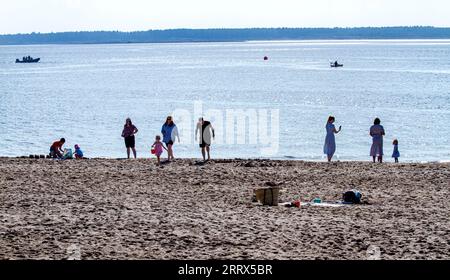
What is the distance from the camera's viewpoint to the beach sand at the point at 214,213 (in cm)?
1117

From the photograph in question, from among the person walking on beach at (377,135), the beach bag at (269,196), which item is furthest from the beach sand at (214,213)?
the person walking on beach at (377,135)

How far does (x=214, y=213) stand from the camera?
1371 centimetres

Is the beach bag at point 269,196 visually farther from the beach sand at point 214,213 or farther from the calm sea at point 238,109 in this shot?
the calm sea at point 238,109

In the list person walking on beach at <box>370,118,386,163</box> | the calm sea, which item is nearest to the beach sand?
person walking on beach at <box>370,118,386,163</box>

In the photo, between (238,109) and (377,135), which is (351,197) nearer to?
(377,135)

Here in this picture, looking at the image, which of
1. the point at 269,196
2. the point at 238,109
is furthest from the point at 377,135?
the point at 238,109

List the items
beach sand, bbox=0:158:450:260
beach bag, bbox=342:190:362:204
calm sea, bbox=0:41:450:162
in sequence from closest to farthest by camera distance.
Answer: beach sand, bbox=0:158:450:260, beach bag, bbox=342:190:362:204, calm sea, bbox=0:41:450:162

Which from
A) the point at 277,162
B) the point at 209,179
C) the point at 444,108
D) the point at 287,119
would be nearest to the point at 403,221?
the point at 209,179

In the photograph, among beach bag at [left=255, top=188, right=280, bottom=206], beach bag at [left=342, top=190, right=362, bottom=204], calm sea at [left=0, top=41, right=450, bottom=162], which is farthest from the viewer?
calm sea at [left=0, top=41, right=450, bottom=162]

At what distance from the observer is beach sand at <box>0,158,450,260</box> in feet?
36.7

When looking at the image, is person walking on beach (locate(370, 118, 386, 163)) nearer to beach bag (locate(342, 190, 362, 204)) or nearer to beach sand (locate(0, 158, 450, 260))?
beach sand (locate(0, 158, 450, 260))

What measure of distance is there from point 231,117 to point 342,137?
491 inches

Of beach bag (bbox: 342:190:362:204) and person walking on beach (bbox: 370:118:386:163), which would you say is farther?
person walking on beach (bbox: 370:118:386:163)
